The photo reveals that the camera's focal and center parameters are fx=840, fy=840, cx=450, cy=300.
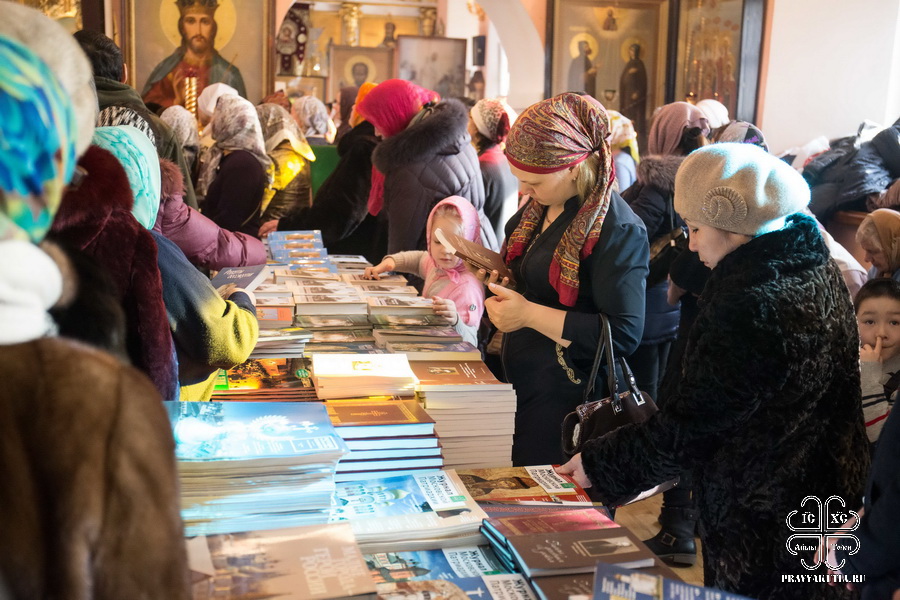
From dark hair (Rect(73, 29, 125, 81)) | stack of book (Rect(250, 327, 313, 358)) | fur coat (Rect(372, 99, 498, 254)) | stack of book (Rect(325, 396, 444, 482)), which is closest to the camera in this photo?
stack of book (Rect(325, 396, 444, 482))

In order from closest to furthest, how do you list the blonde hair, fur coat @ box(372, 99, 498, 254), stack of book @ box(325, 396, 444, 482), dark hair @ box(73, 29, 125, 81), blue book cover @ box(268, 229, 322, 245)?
stack of book @ box(325, 396, 444, 482)
the blonde hair
dark hair @ box(73, 29, 125, 81)
fur coat @ box(372, 99, 498, 254)
blue book cover @ box(268, 229, 322, 245)

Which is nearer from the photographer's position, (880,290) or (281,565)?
(281,565)

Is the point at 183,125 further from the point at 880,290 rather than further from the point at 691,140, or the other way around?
the point at 880,290

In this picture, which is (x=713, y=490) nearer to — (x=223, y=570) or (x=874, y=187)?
(x=223, y=570)

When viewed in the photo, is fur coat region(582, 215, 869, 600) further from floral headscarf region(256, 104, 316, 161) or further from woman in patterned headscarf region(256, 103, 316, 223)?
floral headscarf region(256, 104, 316, 161)

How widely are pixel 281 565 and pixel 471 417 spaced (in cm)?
92

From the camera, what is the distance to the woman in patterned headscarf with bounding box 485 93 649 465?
7.61ft

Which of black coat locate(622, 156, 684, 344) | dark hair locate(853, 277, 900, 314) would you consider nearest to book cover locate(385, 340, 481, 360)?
black coat locate(622, 156, 684, 344)

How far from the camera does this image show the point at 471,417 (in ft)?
7.07

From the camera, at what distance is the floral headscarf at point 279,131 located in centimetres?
548

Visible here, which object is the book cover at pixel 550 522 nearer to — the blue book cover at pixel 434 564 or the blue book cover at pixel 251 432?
the blue book cover at pixel 434 564

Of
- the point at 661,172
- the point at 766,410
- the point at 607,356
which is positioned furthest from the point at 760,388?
the point at 661,172

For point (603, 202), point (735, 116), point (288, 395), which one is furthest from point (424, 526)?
point (735, 116)

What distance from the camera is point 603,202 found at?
2.33m
